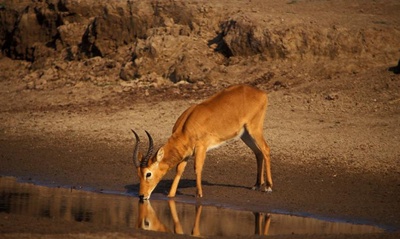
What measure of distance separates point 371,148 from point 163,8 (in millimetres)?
7978

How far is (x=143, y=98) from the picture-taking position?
19.5 metres

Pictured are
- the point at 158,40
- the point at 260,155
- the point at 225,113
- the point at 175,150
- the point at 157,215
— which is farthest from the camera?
the point at 158,40

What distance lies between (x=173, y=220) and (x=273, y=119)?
5780 millimetres

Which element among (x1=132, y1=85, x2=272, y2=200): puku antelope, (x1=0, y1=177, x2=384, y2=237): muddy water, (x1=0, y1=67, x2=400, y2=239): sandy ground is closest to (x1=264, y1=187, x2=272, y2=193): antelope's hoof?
(x1=132, y1=85, x2=272, y2=200): puku antelope

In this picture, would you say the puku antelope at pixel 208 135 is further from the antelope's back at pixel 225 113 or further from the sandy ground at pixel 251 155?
the sandy ground at pixel 251 155

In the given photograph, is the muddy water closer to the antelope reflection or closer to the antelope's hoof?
the antelope reflection

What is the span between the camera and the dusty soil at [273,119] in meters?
14.3

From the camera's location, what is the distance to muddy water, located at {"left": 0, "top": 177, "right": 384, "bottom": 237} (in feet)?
38.3

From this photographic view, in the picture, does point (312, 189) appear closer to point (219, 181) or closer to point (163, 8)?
point (219, 181)

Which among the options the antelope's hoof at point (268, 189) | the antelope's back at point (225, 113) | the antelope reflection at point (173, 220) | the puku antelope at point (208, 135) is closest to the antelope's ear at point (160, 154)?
the puku antelope at point (208, 135)

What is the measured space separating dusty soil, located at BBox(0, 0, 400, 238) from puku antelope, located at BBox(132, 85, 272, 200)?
54cm

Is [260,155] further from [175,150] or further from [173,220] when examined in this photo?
[173,220]

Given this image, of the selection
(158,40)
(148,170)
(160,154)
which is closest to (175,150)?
(160,154)

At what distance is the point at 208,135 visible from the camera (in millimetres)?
14047
